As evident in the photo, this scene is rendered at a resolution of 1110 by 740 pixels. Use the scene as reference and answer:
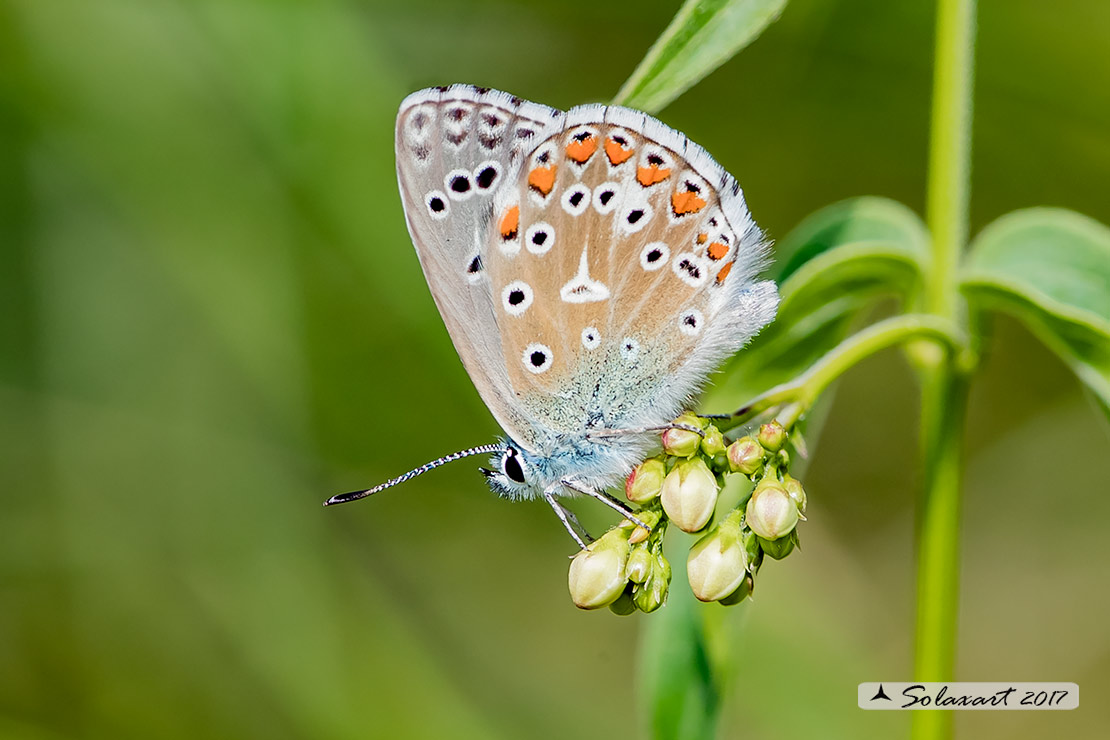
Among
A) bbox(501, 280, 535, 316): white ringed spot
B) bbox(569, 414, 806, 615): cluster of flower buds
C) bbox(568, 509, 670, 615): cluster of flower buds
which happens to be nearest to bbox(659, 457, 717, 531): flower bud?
bbox(569, 414, 806, 615): cluster of flower buds

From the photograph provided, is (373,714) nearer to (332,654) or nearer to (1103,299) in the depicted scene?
(332,654)

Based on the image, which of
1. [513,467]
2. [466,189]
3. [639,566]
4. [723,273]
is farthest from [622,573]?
[466,189]

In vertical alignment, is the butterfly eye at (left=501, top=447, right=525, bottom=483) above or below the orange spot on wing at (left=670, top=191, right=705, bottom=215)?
below

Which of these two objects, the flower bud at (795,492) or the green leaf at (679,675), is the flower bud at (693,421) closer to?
the flower bud at (795,492)

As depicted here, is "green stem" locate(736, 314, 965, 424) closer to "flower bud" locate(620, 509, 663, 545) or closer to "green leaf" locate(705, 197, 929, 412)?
"green leaf" locate(705, 197, 929, 412)

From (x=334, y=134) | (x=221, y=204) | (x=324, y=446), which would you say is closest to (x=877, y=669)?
(x=324, y=446)

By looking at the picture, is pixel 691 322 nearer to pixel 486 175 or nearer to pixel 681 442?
pixel 681 442
